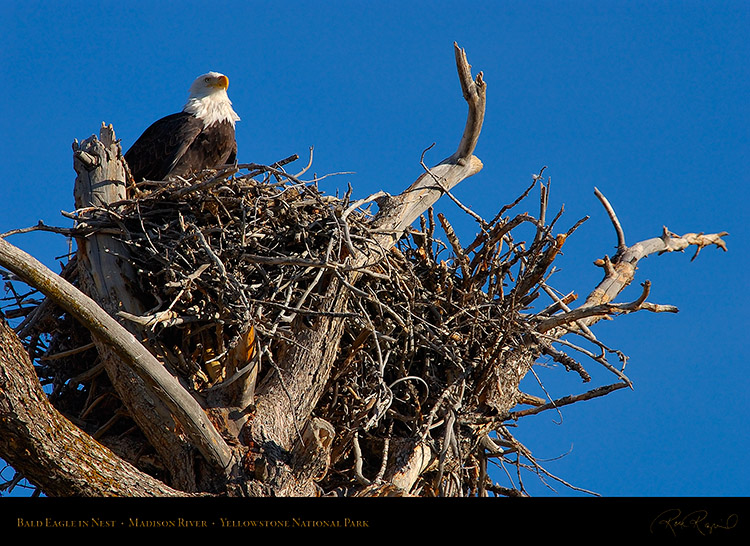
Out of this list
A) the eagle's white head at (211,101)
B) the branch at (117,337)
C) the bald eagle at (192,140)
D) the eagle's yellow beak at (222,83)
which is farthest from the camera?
the eagle's yellow beak at (222,83)

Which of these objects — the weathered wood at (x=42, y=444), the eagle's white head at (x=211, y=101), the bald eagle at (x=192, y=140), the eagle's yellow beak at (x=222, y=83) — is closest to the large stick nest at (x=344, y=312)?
the weathered wood at (x=42, y=444)

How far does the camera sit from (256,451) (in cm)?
516

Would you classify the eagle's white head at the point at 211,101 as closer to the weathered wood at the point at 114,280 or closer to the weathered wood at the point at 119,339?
the weathered wood at the point at 114,280

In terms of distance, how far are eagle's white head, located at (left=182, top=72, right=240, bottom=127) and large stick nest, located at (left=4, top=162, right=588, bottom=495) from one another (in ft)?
7.41

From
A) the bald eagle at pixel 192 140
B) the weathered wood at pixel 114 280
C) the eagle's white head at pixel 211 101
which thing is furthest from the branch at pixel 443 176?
the eagle's white head at pixel 211 101

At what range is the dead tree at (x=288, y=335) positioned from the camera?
5.08 m

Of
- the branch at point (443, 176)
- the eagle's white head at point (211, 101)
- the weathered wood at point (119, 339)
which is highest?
the eagle's white head at point (211, 101)

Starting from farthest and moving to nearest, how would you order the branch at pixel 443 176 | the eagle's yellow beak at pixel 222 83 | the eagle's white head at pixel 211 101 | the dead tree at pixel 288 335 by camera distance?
the eagle's yellow beak at pixel 222 83, the eagle's white head at pixel 211 101, the branch at pixel 443 176, the dead tree at pixel 288 335

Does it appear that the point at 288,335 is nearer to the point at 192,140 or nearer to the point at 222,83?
the point at 192,140

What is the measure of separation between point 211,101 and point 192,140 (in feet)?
2.57

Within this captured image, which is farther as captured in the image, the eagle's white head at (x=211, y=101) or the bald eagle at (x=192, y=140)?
the eagle's white head at (x=211, y=101)
